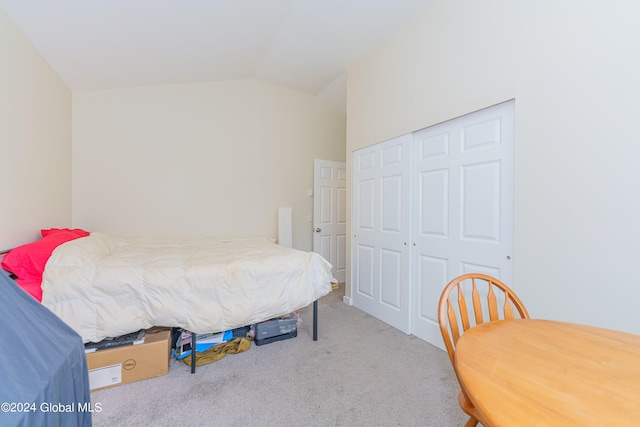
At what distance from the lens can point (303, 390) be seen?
176 cm

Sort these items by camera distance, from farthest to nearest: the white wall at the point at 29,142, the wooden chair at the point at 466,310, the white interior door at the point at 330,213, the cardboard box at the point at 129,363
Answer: the white interior door at the point at 330,213
the white wall at the point at 29,142
the cardboard box at the point at 129,363
the wooden chair at the point at 466,310

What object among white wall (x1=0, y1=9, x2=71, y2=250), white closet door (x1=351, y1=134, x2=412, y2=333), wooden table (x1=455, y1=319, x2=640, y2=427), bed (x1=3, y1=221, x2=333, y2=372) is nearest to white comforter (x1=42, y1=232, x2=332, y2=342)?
bed (x1=3, y1=221, x2=333, y2=372)

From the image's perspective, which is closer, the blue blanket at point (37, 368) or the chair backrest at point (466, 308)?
the blue blanket at point (37, 368)

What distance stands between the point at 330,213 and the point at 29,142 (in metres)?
3.32

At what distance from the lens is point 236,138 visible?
384cm

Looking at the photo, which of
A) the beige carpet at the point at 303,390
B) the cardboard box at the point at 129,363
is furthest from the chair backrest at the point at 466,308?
the cardboard box at the point at 129,363

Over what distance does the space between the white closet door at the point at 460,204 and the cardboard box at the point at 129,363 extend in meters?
2.08

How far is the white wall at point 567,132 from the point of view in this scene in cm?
136

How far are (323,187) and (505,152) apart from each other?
2659mm

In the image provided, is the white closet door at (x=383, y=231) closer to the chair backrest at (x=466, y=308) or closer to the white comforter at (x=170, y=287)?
the white comforter at (x=170, y=287)

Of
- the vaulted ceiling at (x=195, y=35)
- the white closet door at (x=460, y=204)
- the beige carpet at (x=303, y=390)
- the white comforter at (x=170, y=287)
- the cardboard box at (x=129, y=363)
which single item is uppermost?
the vaulted ceiling at (x=195, y=35)

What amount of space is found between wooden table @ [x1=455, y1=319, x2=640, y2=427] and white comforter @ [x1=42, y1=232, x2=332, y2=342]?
5.09ft

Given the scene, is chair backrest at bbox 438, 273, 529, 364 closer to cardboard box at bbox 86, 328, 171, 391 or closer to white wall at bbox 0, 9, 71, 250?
cardboard box at bbox 86, 328, 171, 391

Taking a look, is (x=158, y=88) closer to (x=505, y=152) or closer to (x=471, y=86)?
(x=471, y=86)
